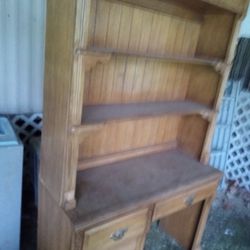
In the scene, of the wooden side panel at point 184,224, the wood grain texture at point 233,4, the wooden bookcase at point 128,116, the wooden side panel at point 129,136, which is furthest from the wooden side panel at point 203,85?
the wooden side panel at point 184,224

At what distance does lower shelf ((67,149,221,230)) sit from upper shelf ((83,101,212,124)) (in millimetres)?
400

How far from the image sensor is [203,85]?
191 centimetres

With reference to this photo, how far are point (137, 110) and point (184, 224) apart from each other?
3.67 feet

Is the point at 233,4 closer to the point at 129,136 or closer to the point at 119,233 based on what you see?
the point at 129,136

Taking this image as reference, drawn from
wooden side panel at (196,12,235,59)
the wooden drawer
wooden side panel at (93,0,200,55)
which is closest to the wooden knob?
the wooden drawer

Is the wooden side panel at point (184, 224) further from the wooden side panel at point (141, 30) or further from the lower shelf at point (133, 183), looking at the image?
the wooden side panel at point (141, 30)

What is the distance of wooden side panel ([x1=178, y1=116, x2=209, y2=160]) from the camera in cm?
195

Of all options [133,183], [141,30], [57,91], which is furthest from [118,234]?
[141,30]

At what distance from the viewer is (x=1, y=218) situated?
1560mm

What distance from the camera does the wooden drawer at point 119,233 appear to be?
131cm

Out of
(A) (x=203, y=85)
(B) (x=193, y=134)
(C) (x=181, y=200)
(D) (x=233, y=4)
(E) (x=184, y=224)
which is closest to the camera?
(D) (x=233, y=4)

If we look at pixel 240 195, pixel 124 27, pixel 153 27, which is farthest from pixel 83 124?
pixel 240 195

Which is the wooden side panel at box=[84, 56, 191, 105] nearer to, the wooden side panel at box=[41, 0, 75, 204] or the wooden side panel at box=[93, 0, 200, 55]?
the wooden side panel at box=[93, 0, 200, 55]

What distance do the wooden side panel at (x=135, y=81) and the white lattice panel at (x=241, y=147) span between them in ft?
3.73
